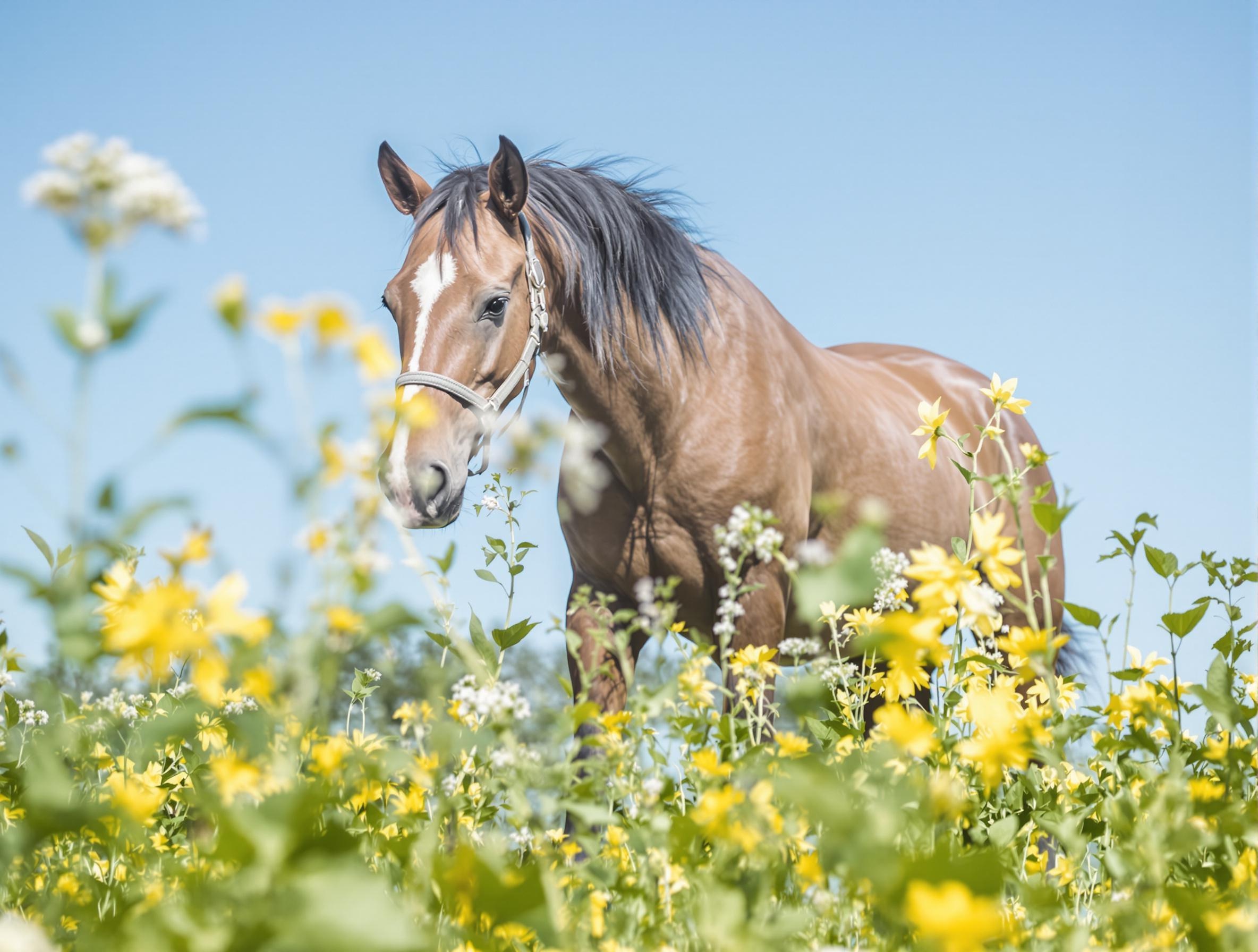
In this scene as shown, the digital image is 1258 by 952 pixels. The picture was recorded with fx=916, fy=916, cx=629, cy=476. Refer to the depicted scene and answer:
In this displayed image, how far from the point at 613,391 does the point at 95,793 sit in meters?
2.25

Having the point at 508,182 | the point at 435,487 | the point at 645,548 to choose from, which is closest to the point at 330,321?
the point at 435,487

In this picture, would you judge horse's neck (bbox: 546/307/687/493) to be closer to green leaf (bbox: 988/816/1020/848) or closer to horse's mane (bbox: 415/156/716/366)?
horse's mane (bbox: 415/156/716/366)

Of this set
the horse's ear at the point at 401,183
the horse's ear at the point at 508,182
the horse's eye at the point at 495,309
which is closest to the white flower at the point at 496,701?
the horse's eye at the point at 495,309

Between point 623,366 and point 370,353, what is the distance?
2.65 meters

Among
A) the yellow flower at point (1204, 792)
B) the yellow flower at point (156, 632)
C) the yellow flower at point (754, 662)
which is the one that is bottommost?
the yellow flower at point (1204, 792)

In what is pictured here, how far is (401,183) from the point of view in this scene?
3.89 metres

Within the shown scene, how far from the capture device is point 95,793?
175 centimetres

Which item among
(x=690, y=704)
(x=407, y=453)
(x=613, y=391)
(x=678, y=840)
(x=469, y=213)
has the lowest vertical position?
(x=678, y=840)

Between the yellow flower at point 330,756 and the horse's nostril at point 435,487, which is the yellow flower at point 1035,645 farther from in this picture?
the horse's nostril at point 435,487

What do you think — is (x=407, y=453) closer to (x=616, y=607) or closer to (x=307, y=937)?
(x=616, y=607)

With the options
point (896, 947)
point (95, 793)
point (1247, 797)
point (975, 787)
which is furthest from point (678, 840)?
point (1247, 797)

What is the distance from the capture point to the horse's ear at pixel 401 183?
385 centimetres

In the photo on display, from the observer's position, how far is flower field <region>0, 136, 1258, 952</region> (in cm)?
86

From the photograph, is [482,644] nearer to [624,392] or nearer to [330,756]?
[330,756]
